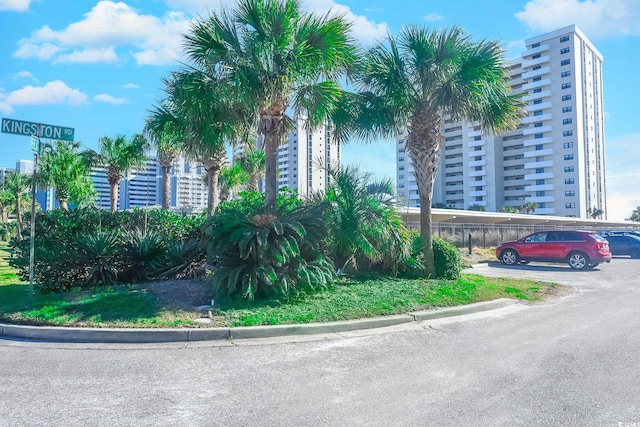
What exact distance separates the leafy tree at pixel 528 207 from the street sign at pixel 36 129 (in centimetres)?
9866

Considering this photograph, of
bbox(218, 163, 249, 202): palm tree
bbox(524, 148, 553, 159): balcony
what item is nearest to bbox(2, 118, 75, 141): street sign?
bbox(218, 163, 249, 202): palm tree

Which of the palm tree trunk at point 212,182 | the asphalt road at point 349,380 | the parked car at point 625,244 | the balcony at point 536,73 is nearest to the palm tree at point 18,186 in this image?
the palm tree trunk at point 212,182

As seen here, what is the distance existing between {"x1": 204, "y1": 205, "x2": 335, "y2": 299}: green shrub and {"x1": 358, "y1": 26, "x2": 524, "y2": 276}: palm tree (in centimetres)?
411

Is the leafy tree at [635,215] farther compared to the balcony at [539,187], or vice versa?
the leafy tree at [635,215]

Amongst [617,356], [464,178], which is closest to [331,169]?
[617,356]

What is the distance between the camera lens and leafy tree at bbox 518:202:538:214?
92.1 metres

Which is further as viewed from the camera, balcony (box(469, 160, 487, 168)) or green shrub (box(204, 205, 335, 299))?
balcony (box(469, 160, 487, 168))

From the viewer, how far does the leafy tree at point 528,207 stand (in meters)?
92.1

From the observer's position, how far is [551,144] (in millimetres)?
94312

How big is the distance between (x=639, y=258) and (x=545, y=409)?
25384 mm

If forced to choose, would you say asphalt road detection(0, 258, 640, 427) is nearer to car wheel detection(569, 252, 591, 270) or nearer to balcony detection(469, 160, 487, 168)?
car wheel detection(569, 252, 591, 270)

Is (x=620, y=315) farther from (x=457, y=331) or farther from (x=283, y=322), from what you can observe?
(x=283, y=322)

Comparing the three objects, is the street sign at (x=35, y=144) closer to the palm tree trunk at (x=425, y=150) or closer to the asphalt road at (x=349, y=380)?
the asphalt road at (x=349, y=380)

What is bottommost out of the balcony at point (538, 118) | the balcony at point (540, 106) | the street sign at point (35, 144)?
the street sign at point (35, 144)
